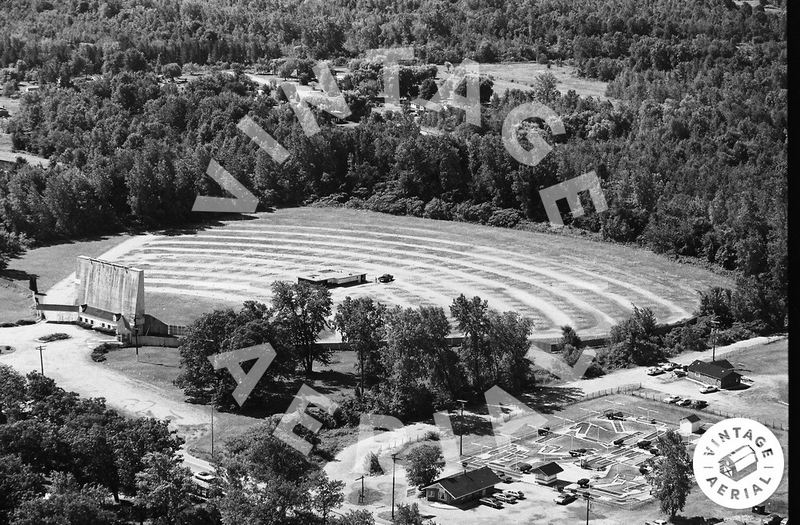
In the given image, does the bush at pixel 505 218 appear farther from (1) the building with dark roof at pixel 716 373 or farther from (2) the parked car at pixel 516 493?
(2) the parked car at pixel 516 493

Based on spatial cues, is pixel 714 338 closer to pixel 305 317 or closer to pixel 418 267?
pixel 418 267

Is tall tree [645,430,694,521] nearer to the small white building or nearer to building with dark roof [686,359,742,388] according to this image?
the small white building

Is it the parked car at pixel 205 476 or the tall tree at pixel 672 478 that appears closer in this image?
the tall tree at pixel 672 478

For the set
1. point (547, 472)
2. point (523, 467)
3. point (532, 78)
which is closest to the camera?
point (547, 472)

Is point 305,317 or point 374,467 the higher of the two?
point 305,317

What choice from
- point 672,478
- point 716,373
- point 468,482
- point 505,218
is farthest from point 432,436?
point 505,218

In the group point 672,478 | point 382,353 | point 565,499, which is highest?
point 382,353

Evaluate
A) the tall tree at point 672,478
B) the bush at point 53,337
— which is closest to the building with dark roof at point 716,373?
the tall tree at point 672,478
